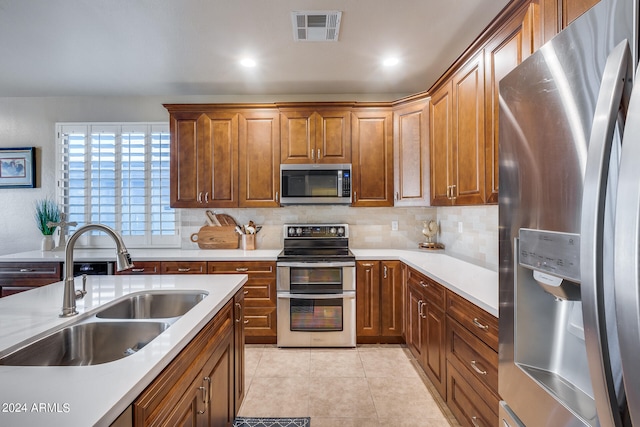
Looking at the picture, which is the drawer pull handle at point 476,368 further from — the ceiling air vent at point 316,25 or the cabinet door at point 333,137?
the ceiling air vent at point 316,25

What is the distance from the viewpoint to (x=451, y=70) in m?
2.31

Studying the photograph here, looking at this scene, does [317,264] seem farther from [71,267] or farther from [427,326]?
[71,267]

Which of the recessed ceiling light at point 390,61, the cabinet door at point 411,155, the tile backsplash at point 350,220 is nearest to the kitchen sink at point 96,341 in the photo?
the tile backsplash at point 350,220

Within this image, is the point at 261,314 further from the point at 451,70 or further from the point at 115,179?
the point at 451,70

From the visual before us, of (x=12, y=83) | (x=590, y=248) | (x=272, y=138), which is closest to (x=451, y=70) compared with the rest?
(x=272, y=138)

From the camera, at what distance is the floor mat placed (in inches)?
74.8

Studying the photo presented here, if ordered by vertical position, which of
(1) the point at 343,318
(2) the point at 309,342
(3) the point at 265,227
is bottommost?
(2) the point at 309,342

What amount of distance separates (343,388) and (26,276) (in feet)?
10.2

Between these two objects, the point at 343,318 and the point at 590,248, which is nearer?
the point at 590,248

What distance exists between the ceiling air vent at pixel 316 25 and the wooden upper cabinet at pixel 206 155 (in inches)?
49.2

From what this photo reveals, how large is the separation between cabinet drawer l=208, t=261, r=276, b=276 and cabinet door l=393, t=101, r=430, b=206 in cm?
146

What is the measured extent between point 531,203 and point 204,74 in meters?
3.08

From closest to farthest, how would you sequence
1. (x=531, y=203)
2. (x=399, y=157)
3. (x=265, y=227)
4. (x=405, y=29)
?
(x=531, y=203)
(x=405, y=29)
(x=399, y=157)
(x=265, y=227)

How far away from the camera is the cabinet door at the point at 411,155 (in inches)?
115
